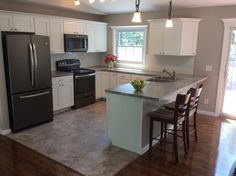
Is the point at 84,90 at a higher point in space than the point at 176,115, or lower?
lower

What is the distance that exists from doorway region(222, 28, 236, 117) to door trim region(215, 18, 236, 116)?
0.21 feet

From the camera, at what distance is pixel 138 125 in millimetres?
3189

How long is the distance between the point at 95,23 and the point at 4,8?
241cm

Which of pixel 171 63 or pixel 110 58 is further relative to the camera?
pixel 110 58

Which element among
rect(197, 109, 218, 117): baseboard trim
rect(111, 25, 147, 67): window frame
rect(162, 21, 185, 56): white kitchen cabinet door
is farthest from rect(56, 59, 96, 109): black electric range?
rect(197, 109, 218, 117): baseboard trim

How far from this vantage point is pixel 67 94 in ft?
16.7

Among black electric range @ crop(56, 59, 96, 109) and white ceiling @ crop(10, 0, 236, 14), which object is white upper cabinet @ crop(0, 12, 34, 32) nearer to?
white ceiling @ crop(10, 0, 236, 14)

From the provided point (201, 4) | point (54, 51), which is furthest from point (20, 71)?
point (201, 4)

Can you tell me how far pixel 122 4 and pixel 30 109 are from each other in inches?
129

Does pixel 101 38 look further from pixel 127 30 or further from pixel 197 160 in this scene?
→ pixel 197 160

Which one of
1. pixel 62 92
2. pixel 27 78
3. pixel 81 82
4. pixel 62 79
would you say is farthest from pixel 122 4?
pixel 27 78

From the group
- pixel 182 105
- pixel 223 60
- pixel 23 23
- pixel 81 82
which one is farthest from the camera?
pixel 81 82

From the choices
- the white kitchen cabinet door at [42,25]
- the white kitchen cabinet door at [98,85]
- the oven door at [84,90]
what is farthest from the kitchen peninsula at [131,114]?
the white kitchen cabinet door at [98,85]

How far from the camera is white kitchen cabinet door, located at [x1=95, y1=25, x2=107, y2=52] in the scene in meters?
6.19
